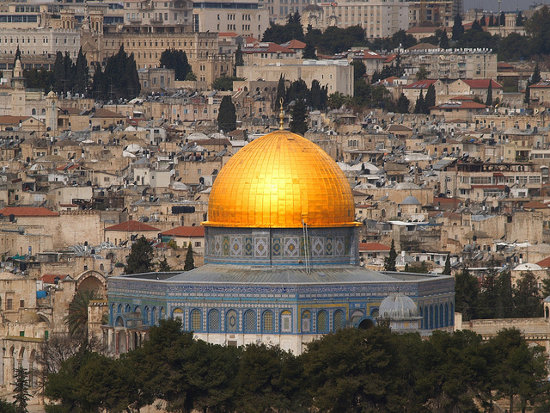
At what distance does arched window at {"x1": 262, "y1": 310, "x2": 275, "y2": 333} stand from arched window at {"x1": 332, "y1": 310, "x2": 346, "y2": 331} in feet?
4.56

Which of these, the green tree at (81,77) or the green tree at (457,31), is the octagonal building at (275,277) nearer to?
the green tree at (81,77)

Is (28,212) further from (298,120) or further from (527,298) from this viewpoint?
(527,298)

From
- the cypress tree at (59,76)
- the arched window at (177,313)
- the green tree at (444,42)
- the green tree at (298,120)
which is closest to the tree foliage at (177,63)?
the cypress tree at (59,76)

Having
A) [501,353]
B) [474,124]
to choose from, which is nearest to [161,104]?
[474,124]

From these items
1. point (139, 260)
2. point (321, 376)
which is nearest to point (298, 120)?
point (139, 260)

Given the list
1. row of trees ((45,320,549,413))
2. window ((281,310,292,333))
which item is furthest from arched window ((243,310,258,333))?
row of trees ((45,320,549,413))

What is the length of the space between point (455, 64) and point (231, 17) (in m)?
30.6

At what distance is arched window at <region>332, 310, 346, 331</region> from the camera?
5769 centimetres

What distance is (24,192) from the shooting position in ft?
349

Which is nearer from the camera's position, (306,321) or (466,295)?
(306,321)

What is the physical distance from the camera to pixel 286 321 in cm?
5744

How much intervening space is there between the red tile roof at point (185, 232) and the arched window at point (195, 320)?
3107 cm

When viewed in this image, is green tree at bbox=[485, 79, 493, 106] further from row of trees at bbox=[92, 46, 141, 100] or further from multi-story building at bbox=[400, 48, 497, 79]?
row of trees at bbox=[92, 46, 141, 100]

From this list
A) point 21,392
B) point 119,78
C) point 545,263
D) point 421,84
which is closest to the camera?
point 21,392
